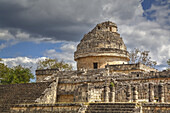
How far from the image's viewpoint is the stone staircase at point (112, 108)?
1327 cm

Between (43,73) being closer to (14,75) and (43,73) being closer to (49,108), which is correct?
(14,75)

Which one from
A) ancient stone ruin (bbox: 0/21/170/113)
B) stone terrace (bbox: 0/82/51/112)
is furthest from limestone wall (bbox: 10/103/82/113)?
stone terrace (bbox: 0/82/51/112)

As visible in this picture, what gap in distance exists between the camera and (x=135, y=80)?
2009 centimetres

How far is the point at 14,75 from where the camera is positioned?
3412cm

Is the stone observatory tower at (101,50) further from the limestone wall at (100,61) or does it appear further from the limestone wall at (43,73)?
the limestone wall at (43,73)

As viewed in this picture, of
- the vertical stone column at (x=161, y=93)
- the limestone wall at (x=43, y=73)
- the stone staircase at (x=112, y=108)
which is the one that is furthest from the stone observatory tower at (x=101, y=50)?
the stone staircase at (x=112, y=108)

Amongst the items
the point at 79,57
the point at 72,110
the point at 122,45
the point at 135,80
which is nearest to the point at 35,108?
the point at 72,110

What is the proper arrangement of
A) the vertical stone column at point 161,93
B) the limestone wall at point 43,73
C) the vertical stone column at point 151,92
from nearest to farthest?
the vertical stone column at point 161,93 < the vertical stone column at point 151,92 < the limestone wall at point 43,73

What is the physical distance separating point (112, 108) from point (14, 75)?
75.0 feet

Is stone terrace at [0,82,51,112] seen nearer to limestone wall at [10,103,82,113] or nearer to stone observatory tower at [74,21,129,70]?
limestone wall at [10,103,82,113]

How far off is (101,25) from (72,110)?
17203mm

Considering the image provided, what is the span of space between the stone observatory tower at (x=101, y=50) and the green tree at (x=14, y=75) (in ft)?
29.4

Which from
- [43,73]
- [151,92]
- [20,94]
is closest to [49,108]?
[151,92]

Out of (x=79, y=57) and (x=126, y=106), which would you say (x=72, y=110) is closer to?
(x=126, y=106)
